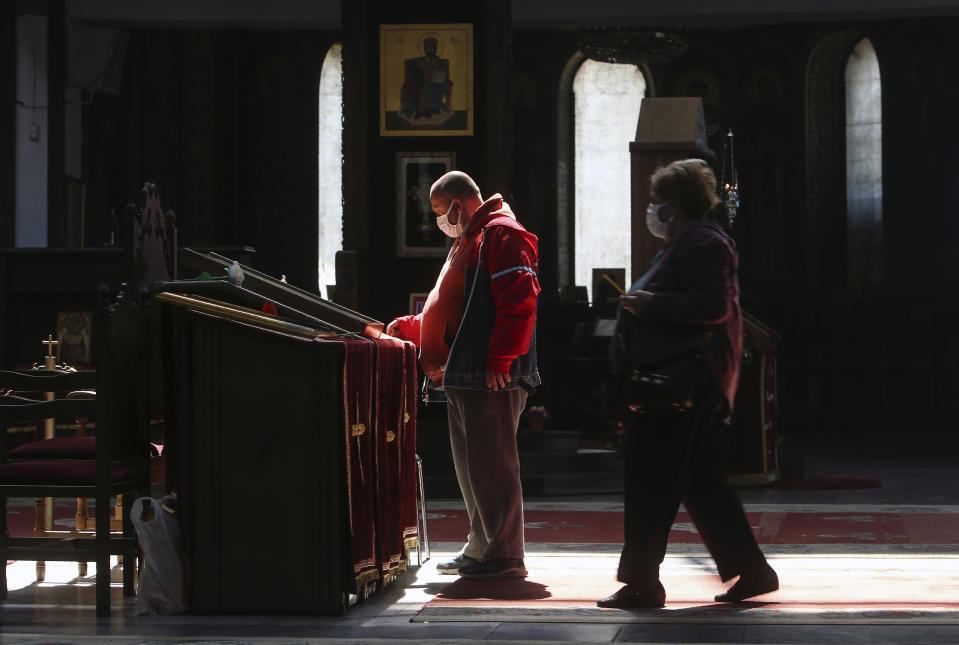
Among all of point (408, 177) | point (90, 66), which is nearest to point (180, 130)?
point (90, 66)

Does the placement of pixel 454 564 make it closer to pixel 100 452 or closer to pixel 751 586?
pixel 751 586

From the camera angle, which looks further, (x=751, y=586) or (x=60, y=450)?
(x=60, y=450)

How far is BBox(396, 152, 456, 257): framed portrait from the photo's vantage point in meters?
9.27

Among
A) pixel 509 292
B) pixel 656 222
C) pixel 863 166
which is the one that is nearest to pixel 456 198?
pixel 509 292

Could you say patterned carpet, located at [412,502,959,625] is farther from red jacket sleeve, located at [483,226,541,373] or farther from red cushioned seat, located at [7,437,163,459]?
red cushioned seat, located at [7,437,163,459]

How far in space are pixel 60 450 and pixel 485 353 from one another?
1353mm

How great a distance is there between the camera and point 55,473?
162 inches

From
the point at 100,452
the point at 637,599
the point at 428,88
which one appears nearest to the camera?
the point at 637,599

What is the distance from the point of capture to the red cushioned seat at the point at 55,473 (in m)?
Result: 4.08

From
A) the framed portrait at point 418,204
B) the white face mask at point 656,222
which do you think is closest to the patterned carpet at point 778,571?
the white face mask at point 656,222

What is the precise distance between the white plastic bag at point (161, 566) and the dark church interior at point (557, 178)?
5.67 feet

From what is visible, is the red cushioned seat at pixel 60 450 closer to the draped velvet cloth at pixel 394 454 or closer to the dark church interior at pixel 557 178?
the draped velvet cloth at pixel 394 454

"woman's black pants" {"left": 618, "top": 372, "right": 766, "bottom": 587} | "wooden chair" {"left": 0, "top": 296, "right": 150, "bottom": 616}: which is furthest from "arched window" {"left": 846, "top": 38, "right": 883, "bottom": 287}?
"wooden chair" {"left": 0, "top": 296, "right": 150, "bottom": 616}

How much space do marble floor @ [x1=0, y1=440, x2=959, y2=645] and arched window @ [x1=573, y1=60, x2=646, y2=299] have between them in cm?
1031
